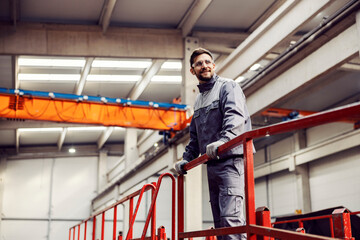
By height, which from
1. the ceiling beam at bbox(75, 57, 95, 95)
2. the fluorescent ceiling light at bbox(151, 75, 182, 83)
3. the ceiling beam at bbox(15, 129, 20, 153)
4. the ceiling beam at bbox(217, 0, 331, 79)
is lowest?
the ceiling beam at bbox(217, 0, 331, 79)

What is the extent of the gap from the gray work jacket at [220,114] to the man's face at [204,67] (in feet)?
0.18

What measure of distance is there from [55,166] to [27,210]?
9.58 feet

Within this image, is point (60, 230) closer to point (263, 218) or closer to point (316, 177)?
point (316, 177)

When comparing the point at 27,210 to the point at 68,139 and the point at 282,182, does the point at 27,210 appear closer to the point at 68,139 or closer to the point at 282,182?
the point at 68,139

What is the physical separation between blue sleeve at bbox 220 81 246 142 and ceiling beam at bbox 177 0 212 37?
27.9ft

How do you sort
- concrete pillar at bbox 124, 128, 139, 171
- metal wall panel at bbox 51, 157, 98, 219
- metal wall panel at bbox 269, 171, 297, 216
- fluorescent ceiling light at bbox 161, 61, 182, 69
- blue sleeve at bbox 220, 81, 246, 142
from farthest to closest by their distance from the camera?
1. metal wall panel at bbox 51, 157, 98, 219
2. concrete pillar at bbox 124, 128, 139, 171
3. metal wall panel at bbox 269, 171, 297, 216
4. fluorescent ceiling light at bbox 161, 61, 182, 69
5. blue sleeve at bbox 220, 81, 246, 142

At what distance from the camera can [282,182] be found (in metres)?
19.8

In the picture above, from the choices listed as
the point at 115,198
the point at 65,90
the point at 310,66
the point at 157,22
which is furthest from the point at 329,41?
the point at 115,198

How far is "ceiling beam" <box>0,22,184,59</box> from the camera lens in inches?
498

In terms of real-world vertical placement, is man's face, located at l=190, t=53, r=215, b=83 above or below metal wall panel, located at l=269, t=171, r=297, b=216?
below

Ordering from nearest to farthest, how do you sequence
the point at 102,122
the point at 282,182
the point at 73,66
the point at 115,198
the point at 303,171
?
the point at 102,122 → the point at 73,66 → the point at 303,171 → the point at 282,182 → the point at 115,198

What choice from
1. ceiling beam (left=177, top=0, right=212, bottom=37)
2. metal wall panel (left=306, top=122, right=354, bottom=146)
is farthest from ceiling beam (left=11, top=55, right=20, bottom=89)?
metal wall panel (left=306, top=122, right=354, bottom=146)

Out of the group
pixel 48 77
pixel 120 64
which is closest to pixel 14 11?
pixel 120 64

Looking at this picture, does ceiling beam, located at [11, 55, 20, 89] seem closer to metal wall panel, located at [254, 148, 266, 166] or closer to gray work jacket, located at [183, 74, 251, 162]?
gray work jacket, located at [183, 74, 251, 162]
